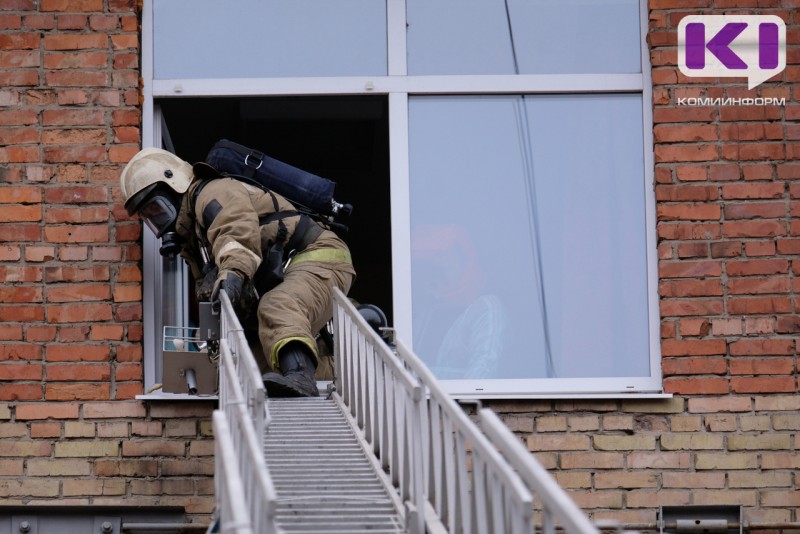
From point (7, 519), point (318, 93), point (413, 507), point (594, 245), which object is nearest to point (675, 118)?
point (594, 245)

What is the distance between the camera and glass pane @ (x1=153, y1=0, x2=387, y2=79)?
7430mm

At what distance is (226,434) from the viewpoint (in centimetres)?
388

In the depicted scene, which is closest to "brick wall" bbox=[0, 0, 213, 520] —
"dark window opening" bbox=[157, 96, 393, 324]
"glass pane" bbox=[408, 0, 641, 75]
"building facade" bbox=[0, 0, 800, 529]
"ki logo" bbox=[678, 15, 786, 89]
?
"building facade" bbox=[0, 0, 800, 529]

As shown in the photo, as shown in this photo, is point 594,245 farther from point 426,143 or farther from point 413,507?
point 413,507

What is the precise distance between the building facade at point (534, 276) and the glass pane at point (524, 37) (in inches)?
1.9

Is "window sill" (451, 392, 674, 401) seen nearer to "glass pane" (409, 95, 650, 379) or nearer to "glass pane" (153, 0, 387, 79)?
"glass pane" (409, 95, 650, 379)

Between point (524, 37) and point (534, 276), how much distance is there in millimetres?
1256

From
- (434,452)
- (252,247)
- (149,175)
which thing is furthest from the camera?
(149,175)

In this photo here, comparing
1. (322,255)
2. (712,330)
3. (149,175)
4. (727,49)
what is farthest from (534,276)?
(149,175)

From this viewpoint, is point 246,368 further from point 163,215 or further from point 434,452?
point 163,215

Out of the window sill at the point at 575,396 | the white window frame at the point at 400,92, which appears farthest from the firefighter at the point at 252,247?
the window sill at the point at 575,396

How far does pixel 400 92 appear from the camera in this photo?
24.2ft

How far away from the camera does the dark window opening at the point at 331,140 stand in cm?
765

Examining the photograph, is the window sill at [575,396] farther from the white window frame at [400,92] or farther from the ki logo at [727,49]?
the ki logo at [727,49]
